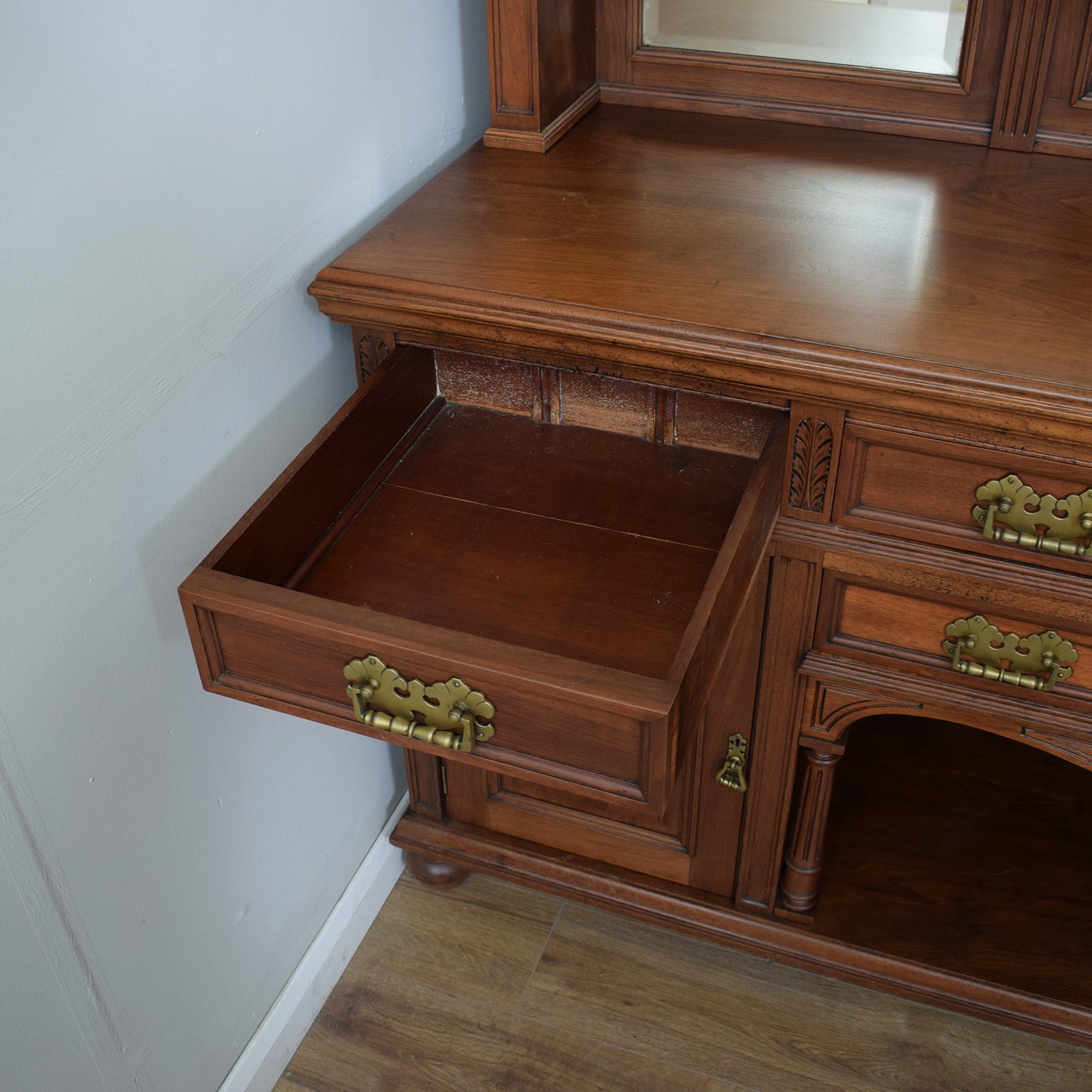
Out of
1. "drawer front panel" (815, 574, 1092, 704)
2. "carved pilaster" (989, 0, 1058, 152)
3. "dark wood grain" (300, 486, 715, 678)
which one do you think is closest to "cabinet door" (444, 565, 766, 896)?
"drawer front panel" (815, 574, 1092, 704)

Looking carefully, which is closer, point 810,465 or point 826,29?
point 810,465

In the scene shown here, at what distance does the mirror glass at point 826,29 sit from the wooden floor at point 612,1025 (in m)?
1.06

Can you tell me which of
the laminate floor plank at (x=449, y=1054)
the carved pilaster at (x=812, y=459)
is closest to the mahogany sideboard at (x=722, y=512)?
the carved pilaster at (x=812, y=459)

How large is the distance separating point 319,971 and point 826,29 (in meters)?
1.20

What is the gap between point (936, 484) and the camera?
956mm

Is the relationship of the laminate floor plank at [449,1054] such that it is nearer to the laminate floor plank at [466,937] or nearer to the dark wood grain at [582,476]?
the laminate floor plank at [466,937]

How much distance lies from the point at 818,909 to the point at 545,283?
79cm

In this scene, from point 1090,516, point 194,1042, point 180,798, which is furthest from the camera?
point 194,1042

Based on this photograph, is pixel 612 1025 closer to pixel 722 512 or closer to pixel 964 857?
pixel 964 857

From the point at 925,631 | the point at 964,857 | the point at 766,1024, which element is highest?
the point at 925,631

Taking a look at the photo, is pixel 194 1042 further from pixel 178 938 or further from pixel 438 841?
pixel 438 841

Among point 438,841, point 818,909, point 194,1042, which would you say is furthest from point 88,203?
point 818,909

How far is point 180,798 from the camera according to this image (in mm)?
1050

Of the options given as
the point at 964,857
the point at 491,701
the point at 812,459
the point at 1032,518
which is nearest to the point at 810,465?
the point at 812,459
